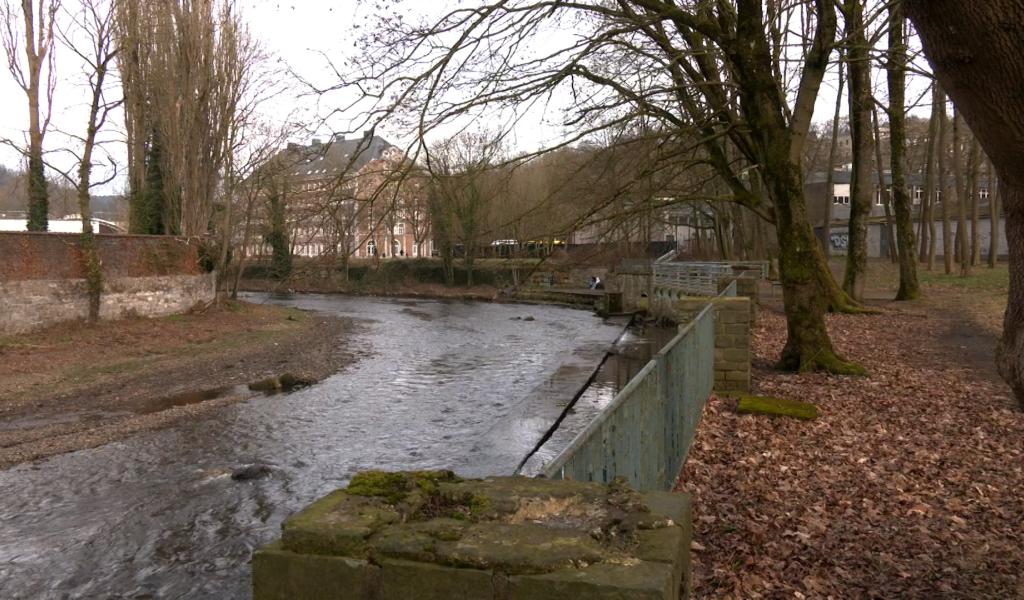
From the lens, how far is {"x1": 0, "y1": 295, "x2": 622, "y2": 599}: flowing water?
7.76 m

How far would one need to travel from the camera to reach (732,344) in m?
10.7

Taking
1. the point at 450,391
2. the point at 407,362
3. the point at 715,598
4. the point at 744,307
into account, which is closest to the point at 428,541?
the point at 715,598

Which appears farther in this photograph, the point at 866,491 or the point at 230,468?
the point at 230,468

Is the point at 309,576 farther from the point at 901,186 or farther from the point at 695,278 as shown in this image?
the point at 695,278

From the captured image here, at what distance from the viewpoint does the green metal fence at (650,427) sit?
3.77 m

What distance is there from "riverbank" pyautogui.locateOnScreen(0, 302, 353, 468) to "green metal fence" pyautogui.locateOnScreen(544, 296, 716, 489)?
9772mm

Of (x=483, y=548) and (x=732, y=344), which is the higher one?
(x=483, y=548)

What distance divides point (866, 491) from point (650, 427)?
226cm

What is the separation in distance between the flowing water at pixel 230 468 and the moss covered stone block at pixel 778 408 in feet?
11.7

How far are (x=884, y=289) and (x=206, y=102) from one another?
27.4m

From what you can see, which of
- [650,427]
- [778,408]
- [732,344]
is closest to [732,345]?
[732,344]

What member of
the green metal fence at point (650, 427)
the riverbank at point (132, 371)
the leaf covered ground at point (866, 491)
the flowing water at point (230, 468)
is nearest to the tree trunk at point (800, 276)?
the leaf covered ground at point (866, 491)

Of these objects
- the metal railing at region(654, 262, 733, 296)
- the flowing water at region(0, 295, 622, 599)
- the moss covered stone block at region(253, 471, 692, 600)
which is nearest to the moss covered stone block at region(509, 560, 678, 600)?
the moss covered stone block at region(253, 471, 692, 600)

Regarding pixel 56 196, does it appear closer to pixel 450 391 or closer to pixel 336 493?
pixel 450 391
